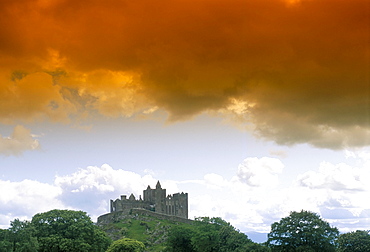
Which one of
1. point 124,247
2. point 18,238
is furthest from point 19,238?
point 124,247

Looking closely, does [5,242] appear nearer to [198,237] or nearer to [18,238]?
[18,238]

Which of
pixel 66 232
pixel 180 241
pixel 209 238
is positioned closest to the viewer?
pixel 209 238

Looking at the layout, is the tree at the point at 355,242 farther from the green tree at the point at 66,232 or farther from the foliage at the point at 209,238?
the green tree at the point at 66,232

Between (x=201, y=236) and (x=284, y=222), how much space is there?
2537 cm

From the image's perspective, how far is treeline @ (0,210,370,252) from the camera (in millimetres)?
108719

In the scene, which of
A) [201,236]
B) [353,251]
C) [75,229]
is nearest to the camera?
[353,251]

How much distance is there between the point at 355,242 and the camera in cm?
11619

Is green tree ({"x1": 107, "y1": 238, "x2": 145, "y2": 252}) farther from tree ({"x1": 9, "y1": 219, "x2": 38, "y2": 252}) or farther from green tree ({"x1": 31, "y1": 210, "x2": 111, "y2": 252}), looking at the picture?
tree ({"x1": 9, "y1": 219, "x2": 38, "y2": 252})

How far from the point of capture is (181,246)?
141875 millimetres

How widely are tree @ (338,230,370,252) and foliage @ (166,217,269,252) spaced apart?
968 inches

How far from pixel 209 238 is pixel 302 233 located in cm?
2803

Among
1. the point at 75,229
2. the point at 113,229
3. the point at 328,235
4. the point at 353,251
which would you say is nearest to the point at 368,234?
the point at 353,251

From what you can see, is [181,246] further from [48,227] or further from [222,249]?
[48,227]

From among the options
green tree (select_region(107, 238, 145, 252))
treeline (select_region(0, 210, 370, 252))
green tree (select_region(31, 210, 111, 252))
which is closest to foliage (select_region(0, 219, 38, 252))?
treeline (select_region(0, 210, 370, 252))
